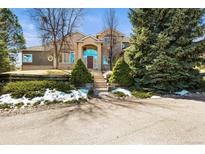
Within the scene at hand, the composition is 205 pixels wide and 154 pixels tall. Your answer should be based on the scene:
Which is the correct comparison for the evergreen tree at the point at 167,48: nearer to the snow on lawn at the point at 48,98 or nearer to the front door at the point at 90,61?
the snow on lawn at the point at 48,98

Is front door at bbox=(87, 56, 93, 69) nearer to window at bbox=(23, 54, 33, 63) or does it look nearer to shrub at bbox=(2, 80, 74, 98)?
window at bbox=(23, 54, 33, 63)

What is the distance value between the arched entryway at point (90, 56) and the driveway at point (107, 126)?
12795 mm

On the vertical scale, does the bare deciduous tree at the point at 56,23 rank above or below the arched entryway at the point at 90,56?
above

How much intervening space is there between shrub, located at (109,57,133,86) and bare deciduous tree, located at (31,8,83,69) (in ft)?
32.0

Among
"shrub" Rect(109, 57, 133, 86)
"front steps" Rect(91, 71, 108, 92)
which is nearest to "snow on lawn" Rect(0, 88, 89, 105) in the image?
"front steps" Rect(91, 71, 108, 92)

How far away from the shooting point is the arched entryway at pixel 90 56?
19.5m

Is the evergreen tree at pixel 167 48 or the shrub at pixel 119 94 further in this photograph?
the evergreen tree at pixel 167 48

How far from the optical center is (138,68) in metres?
11.6

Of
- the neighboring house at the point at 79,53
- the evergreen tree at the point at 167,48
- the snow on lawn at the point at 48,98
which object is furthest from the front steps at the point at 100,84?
the neighboring house at the point at 79,53

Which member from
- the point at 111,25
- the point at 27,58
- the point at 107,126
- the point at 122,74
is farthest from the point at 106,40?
the point at 107,126

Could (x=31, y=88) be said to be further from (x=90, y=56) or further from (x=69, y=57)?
(x=69, y=57)
